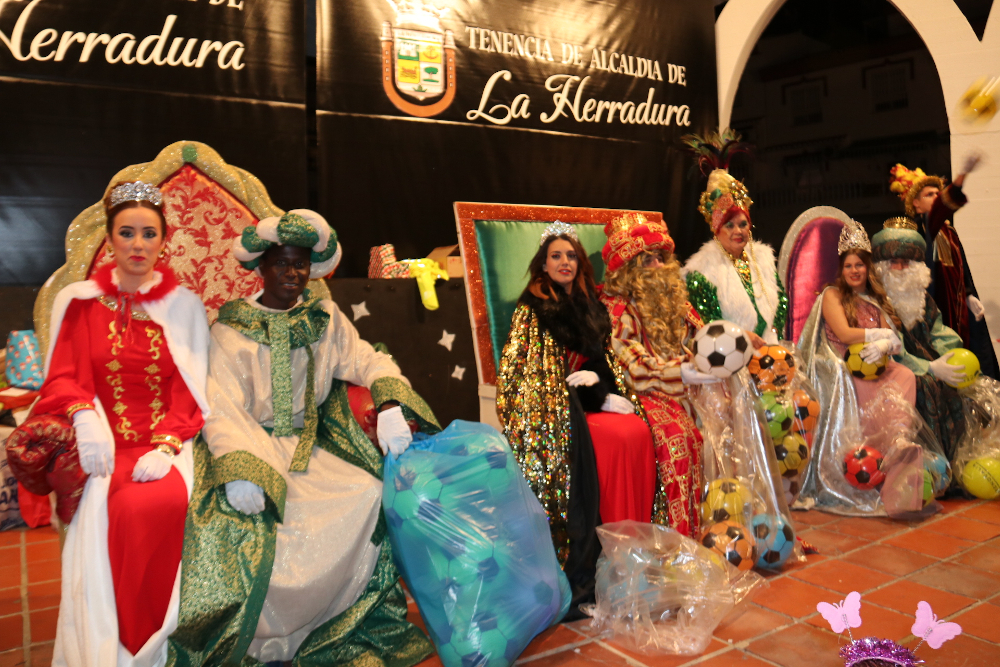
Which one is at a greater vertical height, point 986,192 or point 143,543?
point 986,192

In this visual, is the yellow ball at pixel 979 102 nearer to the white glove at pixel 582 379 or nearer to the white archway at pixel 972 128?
the white archway at pixel 972 128

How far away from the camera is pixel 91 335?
2.29m

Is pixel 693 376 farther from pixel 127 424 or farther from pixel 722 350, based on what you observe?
pixel 127 424

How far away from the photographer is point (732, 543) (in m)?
2.98

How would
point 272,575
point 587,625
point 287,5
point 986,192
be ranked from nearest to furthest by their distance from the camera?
point 272,575 < point 587,625 < point 287,5 < point 986,192

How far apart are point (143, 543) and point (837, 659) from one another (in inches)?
85.6

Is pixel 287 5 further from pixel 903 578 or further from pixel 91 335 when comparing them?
pixel 903 578

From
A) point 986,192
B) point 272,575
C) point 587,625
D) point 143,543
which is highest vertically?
point 986,192

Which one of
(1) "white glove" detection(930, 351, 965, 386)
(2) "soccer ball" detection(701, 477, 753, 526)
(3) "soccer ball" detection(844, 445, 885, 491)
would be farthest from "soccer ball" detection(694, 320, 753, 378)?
(1) "white glove" detection(930, 351, 965, 386)

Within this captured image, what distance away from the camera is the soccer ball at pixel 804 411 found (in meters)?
3.74

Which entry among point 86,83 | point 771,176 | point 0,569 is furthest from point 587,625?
point 771,176

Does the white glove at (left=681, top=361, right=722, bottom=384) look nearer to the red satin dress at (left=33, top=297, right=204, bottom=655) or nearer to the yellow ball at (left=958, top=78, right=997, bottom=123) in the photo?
the red satin dress at (left=33, top=297, right=204, bottom=655)

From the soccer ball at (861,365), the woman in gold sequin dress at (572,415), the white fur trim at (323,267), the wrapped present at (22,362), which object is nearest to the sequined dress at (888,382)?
the soccer ball at (861,365)

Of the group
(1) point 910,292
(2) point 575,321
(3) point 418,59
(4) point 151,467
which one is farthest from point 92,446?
(1) point 910,292
